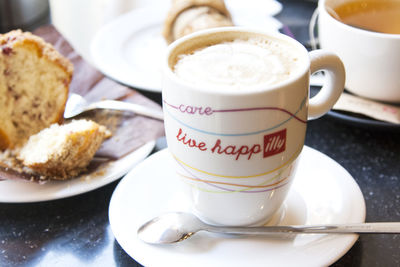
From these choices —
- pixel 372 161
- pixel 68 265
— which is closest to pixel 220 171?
pixel 68 265

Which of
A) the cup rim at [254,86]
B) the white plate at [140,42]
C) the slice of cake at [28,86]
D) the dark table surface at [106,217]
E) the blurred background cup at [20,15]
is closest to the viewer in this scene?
the cup rim at [254,86]

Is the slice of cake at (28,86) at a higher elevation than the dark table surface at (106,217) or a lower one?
higher

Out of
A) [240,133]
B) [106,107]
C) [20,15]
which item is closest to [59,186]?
[106,107]

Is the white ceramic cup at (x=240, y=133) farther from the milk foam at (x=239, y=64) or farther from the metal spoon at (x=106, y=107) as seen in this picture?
the metal spoon at (x=106, y=107)

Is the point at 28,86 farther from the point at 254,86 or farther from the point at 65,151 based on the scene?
the point at 254,86

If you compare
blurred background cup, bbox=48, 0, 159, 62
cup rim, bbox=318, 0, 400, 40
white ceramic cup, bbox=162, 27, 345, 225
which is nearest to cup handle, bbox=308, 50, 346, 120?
white ceramic cup, bbox=162, 27, 345, 225

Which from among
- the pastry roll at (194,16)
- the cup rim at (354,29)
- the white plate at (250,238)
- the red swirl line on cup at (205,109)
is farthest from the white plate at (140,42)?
the red swirl line on cup at (205,109)

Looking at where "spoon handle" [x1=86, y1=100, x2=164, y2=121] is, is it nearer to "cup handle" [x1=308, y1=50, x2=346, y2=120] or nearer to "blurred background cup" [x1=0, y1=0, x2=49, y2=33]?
"cup handle" [x1=308, y1=50, x2=346, y2=120]
